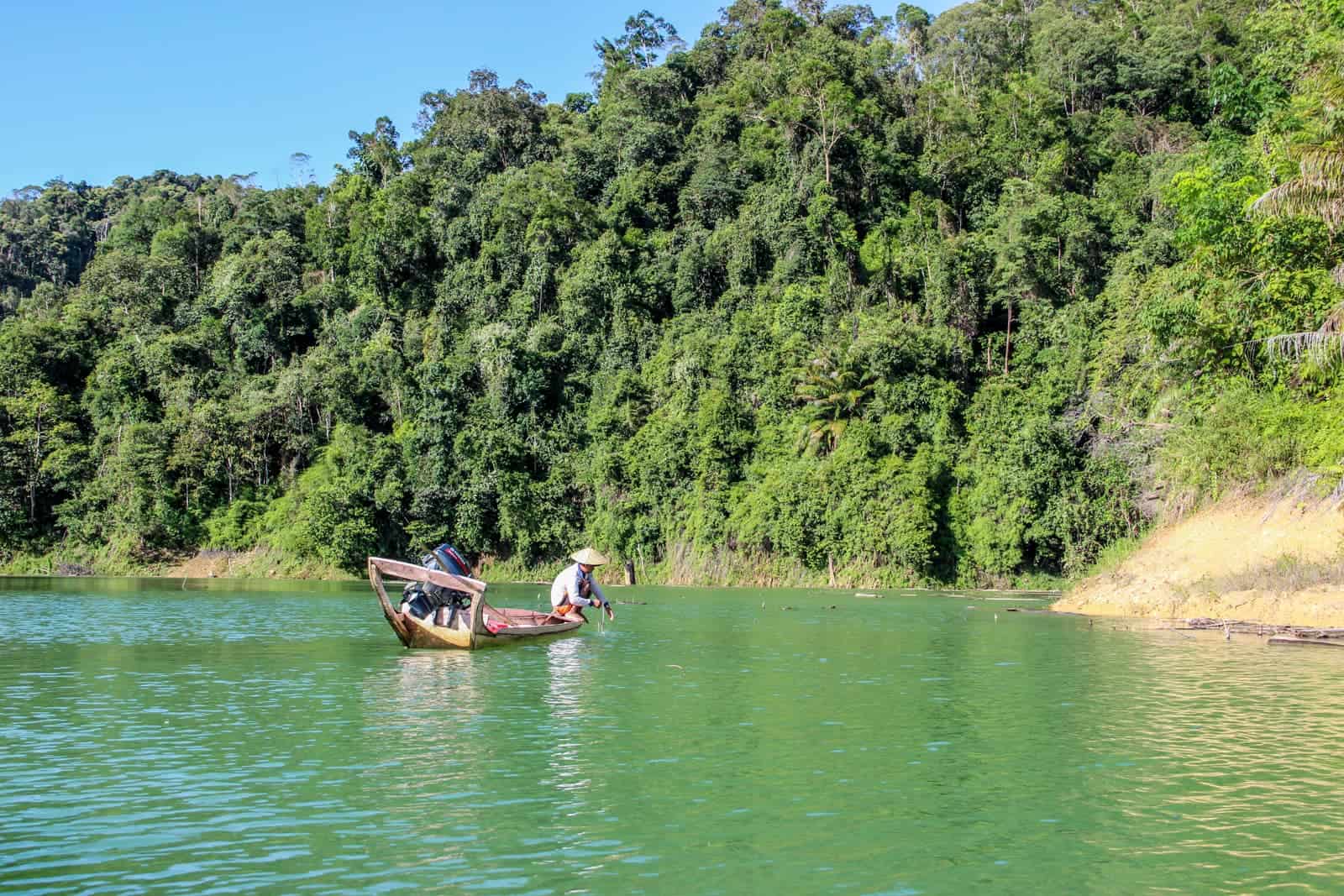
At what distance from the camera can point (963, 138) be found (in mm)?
67125

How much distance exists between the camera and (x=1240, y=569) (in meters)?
27.1

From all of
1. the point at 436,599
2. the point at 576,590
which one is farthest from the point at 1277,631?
the point at 436,599

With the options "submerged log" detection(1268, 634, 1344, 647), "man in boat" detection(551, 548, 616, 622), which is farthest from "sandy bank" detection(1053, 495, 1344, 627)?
"man in boat" detection(551, 548, 616, 622)

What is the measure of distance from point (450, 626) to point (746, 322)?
40.4 metres

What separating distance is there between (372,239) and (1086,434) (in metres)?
51.0

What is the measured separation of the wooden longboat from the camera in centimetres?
2156

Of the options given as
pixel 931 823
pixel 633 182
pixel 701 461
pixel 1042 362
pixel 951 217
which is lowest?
pixel 931 823

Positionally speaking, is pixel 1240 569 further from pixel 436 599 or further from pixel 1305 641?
pixel 436 599

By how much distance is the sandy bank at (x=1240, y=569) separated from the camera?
24.7 m

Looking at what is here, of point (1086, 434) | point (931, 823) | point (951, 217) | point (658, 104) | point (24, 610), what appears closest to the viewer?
point (931, 823)

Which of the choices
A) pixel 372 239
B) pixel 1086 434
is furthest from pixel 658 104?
pixel 1086 434

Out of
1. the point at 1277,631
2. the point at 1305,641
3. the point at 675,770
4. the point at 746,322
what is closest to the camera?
the point at 675,770

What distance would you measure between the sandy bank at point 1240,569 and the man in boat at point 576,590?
14806 mm

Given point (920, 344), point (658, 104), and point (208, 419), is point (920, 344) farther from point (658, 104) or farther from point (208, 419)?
point (208, 419)
